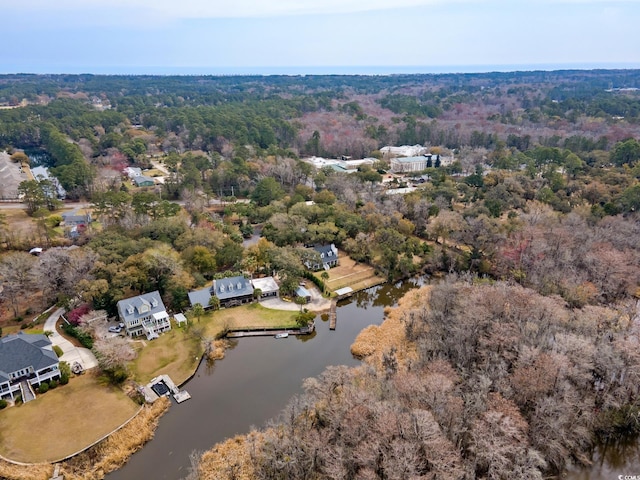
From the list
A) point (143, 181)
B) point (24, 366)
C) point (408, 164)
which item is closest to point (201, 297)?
point (24, 366)

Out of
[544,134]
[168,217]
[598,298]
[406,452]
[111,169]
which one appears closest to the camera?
[406,452]

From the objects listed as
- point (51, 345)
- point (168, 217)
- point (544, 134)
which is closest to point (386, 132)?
point (544, 134)

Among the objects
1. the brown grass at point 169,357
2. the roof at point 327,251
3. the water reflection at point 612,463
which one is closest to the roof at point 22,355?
the brown grass at point 169,357

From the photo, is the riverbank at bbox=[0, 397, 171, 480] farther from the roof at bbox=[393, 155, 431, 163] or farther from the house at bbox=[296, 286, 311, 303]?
the roof at bbox=[393, 155, 431, 163]

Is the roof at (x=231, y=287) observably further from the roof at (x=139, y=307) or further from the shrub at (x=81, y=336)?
the shrub at (x=81, y=336)

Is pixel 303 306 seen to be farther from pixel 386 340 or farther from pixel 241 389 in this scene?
pixel 241 389

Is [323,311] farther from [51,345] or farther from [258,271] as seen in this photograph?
[51,345]
